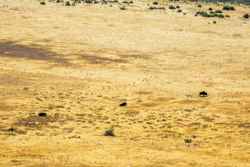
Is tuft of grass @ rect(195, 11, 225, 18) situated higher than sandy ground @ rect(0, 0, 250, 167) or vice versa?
tuft of grass @ rect(195, 11, 225, 18)

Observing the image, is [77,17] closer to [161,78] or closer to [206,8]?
[206,8]

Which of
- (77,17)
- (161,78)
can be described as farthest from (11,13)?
(161,78)

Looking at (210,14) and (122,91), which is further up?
(210,14)

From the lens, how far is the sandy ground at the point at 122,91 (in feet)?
60.3

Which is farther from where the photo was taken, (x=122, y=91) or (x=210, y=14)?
(x=210, y=14)

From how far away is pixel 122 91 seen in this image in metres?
26.6

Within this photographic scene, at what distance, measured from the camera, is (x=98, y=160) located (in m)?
17.4

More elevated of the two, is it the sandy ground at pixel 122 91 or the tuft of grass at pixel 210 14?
the tuft of grass at pixel 210 14

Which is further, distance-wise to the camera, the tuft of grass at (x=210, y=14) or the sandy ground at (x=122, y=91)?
the tuft of grass at (x=210, y=14)

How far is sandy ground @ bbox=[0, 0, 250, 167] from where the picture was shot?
18391mm

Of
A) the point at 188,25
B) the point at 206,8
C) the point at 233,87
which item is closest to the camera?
the point at 233,87

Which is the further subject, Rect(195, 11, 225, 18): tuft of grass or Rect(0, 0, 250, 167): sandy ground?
Rect(195, 11, 225, 18): tuft of grass

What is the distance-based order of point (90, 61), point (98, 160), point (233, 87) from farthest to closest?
point (90, 61) → point (233, 87) → point (98, 160)

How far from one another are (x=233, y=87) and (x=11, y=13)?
2522 centimetres
